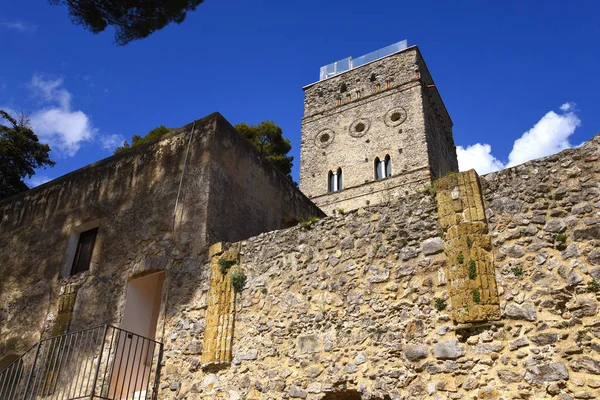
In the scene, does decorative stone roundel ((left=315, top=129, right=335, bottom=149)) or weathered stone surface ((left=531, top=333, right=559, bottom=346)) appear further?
decorative stone roundel ((left=315, top=129, right=335, bottom=149))

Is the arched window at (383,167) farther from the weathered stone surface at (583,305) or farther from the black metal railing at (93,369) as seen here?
the weathered stone surface at (583,305)

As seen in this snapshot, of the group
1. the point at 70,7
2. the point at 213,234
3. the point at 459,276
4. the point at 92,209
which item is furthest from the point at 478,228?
the point at 70,7

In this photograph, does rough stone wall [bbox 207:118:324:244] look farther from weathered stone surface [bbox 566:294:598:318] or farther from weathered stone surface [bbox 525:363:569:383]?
weathered stone surface [bbox 566:294:598:318]

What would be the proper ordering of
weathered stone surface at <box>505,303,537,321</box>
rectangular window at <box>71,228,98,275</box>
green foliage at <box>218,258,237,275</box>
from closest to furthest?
1. weathered stone surface at <box>505,303,537,321</box>
2. green foliage at <box>218,258,237,275</box>
3. rectangular window at <box>71,228,98,275</box>

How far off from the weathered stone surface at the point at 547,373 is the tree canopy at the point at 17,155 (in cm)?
1640

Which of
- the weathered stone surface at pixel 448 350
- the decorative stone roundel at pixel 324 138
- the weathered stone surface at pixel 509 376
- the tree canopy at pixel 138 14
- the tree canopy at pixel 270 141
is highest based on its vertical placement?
the decorative stone roundel at pixel 324 138

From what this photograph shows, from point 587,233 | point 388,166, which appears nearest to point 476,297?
point 587,233

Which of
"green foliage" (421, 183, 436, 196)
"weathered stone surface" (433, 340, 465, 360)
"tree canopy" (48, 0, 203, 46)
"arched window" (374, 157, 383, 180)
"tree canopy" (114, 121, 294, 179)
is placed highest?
"arched window" (374, 157, 383, 180)

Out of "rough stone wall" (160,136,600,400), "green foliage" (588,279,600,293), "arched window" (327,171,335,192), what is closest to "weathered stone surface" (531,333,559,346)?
"rough stone wall" (160,136,600,400)

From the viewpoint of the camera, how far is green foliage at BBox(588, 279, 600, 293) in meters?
5.68

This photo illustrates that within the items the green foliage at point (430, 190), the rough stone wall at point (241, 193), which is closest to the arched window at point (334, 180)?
the rough stone wall at point (241, 193)

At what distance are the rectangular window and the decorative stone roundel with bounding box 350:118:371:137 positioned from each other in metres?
23.8

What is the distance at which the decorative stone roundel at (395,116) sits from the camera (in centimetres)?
3188

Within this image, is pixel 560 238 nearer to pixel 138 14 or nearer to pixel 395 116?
pixel 138 14
